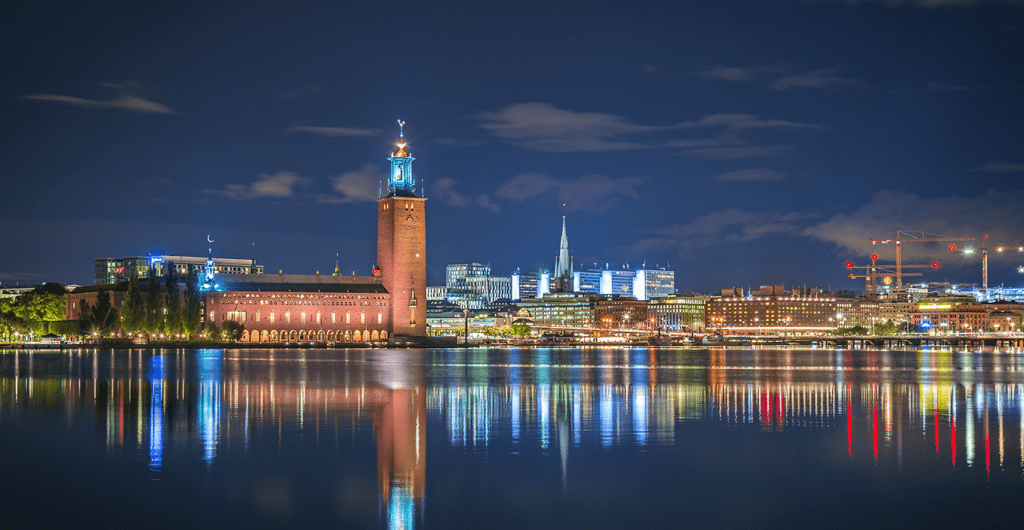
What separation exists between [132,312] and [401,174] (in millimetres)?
43995

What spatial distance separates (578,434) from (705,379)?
2352 cm

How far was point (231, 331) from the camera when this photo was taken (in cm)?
11931

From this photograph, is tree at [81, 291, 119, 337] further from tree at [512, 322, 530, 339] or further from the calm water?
the calm water

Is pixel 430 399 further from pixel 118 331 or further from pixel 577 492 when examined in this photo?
pixel 118 331

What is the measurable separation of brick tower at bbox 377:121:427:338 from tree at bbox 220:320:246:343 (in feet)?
65.1

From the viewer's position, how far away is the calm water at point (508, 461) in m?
12.4

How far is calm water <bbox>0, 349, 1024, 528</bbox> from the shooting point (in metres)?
12.4

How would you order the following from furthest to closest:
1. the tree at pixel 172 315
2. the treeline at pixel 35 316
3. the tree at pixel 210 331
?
the tree at pixel 210 331 < the treeline at pixel 35 316 < the tree at pixel 172 315

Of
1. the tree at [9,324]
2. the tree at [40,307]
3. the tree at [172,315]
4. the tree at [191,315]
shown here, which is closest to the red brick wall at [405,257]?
the tree at [191,315]

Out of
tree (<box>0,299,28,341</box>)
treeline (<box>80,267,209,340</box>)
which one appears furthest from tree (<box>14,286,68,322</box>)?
treeline (<box>80,267,209,340</box>)

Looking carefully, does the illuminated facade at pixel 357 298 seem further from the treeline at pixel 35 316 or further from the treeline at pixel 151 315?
the treeline at pixel 151 315

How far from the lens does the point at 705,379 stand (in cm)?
4247

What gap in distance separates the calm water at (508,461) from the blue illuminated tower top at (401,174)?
10163 cm

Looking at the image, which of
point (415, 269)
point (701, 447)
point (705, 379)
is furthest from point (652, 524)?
point (415, 269)
